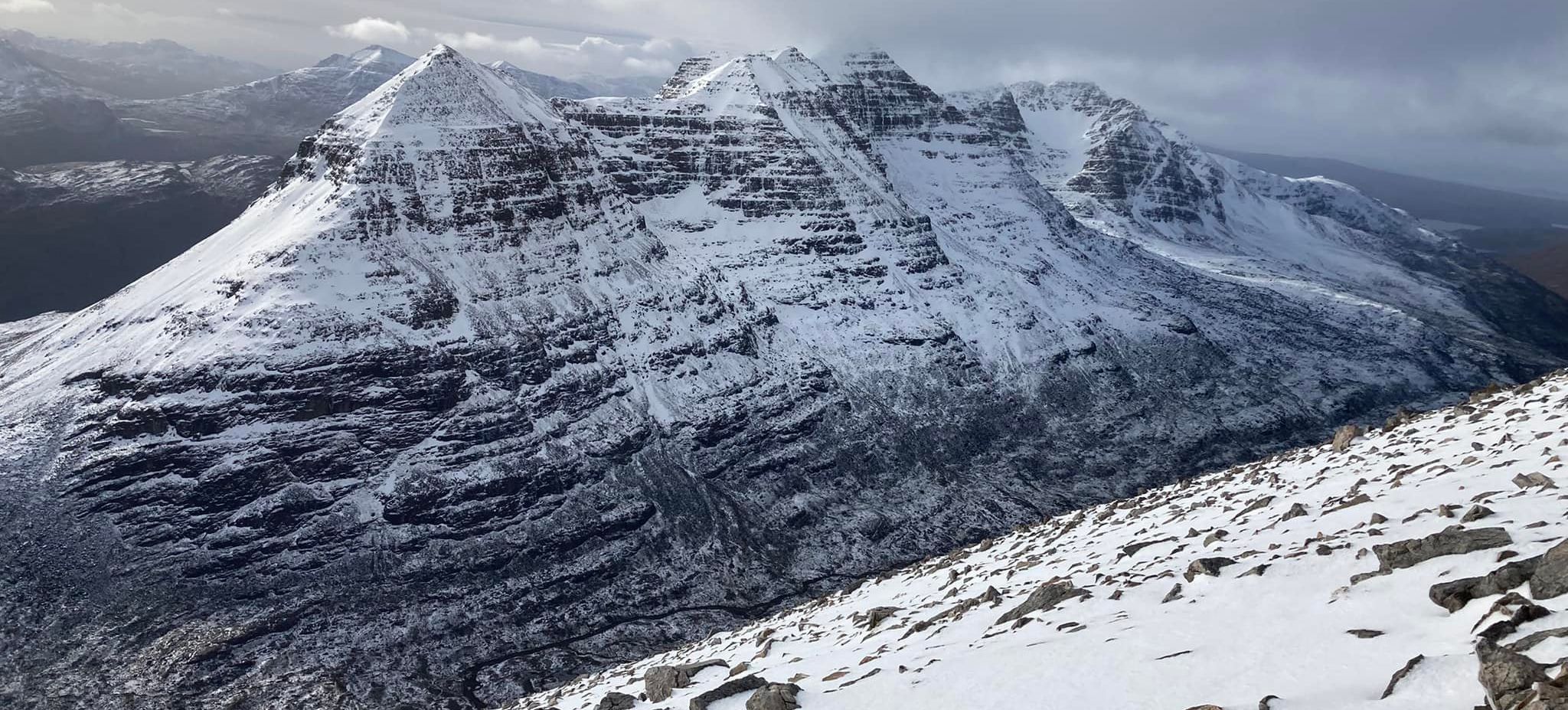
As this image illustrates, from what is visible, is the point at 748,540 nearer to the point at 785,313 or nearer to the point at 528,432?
the point at 528,432

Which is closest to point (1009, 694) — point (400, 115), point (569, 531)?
Result: point (569, 531)

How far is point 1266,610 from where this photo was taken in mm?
22297

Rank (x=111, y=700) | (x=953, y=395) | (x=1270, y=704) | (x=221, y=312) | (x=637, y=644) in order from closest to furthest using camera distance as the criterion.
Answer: (x=1270, y=704), (x=111, y=700), (x=637, y=644), (x=221, y=312), (x=953, y=395)

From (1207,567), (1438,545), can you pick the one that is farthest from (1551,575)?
(1207,567)

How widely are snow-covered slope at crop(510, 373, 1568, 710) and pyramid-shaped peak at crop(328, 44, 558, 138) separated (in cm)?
10901

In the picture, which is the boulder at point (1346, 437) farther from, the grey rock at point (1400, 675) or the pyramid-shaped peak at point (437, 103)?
the pyramid-shaped peak at point (437, 103)

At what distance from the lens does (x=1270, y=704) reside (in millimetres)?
16469

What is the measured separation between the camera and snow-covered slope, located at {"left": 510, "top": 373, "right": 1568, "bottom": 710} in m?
17.0

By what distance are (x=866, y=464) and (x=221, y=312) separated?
287 ft

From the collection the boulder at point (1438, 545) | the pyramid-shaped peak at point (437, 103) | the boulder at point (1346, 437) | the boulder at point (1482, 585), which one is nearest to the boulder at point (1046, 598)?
the boulder at point (1438, 545)

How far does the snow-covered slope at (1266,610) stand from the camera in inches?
669

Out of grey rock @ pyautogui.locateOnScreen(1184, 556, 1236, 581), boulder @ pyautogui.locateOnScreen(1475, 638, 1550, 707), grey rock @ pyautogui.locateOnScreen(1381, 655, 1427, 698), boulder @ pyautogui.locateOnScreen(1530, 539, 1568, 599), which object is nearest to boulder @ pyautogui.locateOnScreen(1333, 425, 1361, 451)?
grey rock @ pyautogui.locateOnScreen(1184, 556, 1236, 581)

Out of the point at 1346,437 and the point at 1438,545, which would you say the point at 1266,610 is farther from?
the point at 1346,437

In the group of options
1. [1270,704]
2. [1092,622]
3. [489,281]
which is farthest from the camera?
[489,281]
